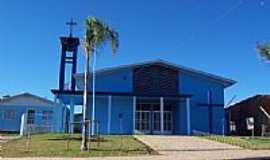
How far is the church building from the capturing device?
122ft

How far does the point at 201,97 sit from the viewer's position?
3916 centimetres

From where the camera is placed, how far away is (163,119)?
124 feet

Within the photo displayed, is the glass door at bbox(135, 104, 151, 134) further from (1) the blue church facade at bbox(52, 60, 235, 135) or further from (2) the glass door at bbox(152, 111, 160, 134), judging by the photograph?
(2) the glass door at bbox(152, 111, 160, 134)

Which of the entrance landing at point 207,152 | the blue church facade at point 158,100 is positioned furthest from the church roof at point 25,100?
the entrance landing at point 207,152

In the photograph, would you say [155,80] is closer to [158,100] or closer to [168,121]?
[158,100]

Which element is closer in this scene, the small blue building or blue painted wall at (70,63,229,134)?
blue painted wall at (70,63,229,134)

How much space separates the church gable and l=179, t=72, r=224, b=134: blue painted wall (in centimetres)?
79

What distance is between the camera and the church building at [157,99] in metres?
37.1

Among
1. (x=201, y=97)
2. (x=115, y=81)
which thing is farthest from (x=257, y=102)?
(x=115, y=81)

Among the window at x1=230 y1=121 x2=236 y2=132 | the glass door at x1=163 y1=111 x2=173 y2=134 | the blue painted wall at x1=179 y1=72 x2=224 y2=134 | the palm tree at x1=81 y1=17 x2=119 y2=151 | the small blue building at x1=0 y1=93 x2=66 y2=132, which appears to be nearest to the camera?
the palm tree at x1=81 y1=17 x2=119 y2=151

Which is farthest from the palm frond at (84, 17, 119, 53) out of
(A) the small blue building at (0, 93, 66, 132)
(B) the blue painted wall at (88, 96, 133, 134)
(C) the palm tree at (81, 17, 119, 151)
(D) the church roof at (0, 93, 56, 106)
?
(D) the church roof at (0, 93, 56, 106)

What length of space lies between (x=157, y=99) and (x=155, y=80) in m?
1.78

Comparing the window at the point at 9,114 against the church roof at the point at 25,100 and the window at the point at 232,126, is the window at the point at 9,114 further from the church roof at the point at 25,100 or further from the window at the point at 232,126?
the window at the point at 232,126

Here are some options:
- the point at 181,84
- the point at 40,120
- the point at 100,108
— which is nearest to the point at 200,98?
the point at 181,84
